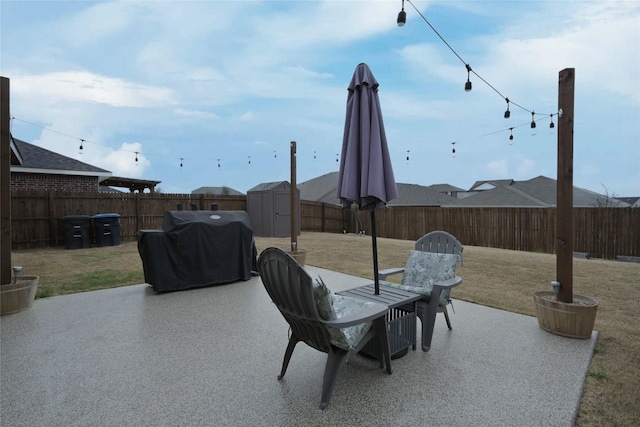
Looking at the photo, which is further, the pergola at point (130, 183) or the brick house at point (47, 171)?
the pergola at point (130, 183)

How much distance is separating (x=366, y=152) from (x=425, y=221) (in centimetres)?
1257

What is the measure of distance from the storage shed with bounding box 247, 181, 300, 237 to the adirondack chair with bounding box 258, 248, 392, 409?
35.7 ft

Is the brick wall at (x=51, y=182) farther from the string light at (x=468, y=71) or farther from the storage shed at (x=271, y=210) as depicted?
the string light at (x=468, y=71)

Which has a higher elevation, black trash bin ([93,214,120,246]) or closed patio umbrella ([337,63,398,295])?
closed patio umbrella ([337,63,398,295])

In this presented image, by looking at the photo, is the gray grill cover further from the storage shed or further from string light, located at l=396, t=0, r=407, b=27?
the storage shed

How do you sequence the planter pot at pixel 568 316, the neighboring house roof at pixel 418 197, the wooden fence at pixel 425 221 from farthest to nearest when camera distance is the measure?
the neighboring house roof at pixel 418 197 → the wooden fence at pixel 425 221 → the planter pot at pixel 568 316

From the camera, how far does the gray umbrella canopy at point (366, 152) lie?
2.56m

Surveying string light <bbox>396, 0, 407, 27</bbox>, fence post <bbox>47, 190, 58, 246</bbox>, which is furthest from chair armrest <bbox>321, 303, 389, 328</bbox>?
fence post <bbox>47, 190, 58, 246</bbox>

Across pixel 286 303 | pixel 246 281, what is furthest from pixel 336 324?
pixel 246 281

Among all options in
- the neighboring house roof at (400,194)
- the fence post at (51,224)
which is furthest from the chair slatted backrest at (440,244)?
the neighboring house roof at (400,194)

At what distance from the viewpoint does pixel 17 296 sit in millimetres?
3846

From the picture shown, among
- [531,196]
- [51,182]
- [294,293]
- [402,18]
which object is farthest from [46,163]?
[531,196]

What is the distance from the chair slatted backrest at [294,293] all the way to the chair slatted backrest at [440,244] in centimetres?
183

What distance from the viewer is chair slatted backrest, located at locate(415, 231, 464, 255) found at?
3.33 m
